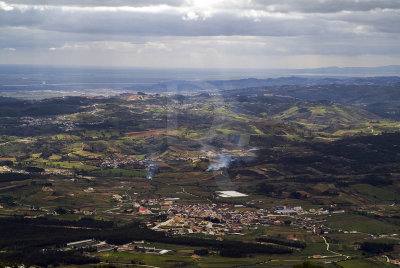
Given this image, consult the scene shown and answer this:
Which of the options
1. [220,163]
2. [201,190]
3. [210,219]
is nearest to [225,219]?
[210,219]

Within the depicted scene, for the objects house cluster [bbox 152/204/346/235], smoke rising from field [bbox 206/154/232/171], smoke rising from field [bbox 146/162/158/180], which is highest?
smoke rising from field [bbox 206/154/232/171]

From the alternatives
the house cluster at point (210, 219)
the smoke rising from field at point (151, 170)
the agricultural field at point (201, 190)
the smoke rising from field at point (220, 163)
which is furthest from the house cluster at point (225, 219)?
the smoke rising from field at point (220, 163)

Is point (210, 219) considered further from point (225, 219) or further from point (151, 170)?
point (151, 170)

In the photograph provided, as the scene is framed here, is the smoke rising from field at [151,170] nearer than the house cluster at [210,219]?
No

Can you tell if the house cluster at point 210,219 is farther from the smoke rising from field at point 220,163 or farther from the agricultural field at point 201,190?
the smoke rising from field at point 220,163

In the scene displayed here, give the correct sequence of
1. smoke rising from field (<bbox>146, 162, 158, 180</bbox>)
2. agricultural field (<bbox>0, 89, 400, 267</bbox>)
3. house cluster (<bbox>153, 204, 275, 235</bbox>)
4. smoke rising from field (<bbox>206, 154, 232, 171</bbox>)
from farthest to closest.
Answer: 1. smoke rising from field (<bbox>206, 154, 232, 171</bbox>)
2. smoke rising from field (<bbox>146, 162, 158, 180</bbox>)
3. house cluster (<bbox>153, 204, 275, 235</bbox>)
4. agricultural field (<bbox>0, 89, 400, 267</bbox>)

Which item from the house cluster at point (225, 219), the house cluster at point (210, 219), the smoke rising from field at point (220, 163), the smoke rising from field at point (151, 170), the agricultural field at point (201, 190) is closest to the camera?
the agricultural field at point (201, 190)

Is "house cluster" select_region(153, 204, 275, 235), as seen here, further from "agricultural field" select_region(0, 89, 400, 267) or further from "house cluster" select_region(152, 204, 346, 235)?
"agricultural field" select_region(0, 89, 400, 267)

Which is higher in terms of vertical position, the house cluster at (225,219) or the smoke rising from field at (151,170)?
the smoke rising from field at (151,170)

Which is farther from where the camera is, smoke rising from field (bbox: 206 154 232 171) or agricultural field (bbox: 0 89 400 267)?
smoke rising from field (bbox: 206 154 232 171)

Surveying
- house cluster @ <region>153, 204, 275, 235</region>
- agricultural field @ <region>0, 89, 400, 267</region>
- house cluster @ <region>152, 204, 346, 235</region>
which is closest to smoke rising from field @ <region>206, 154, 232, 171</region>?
agricultural field @ <region>0, 89, 400, 267</region>

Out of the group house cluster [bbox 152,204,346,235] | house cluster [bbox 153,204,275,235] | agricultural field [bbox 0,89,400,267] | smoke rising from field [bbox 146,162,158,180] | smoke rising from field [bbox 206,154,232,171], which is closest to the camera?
agricultural field [bbox 0,89,400,267]
